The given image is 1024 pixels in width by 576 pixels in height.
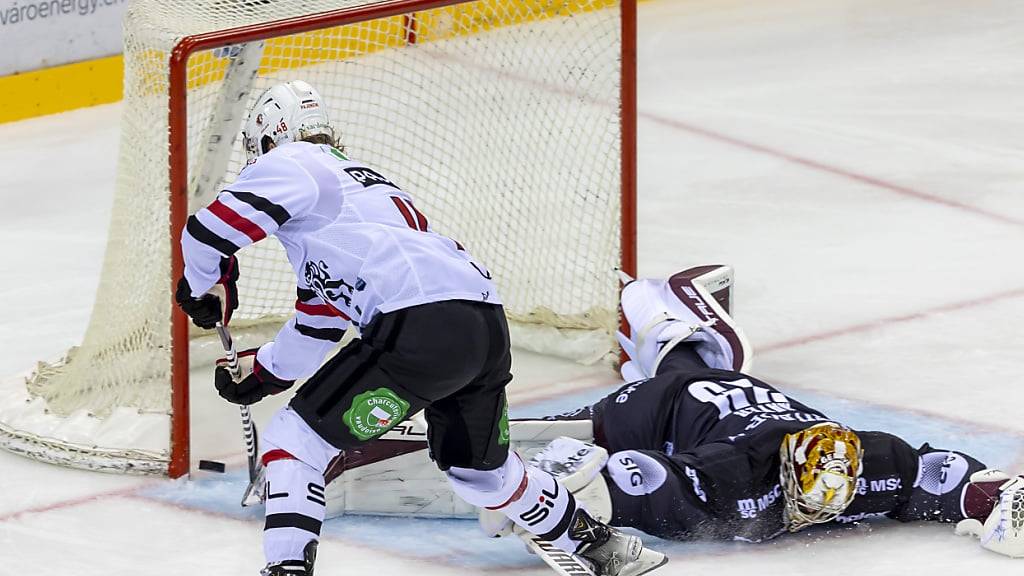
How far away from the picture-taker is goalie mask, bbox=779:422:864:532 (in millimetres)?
3738

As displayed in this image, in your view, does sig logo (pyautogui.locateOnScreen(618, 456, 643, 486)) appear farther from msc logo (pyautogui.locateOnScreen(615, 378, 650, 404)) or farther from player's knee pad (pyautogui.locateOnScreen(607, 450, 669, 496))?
msc logo (pyautogui.locateOnScreen(615, 378, 650, 404))

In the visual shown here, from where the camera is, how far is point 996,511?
12.8 ft

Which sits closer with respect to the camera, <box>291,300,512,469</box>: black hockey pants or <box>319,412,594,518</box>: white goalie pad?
<box>291,300,512,469</box>: black hockey pants

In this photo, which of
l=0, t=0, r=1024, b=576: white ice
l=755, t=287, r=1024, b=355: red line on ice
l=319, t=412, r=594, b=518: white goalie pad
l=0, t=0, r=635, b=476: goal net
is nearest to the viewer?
l=0, t=0, r=1024, b=576: white ice

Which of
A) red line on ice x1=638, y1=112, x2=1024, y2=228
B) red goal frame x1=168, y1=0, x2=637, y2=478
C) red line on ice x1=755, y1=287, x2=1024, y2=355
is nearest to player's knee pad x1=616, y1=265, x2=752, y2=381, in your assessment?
red line on ice x1=755, y1=287, x2=1024, y2=355

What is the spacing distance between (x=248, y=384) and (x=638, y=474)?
0.84 meters

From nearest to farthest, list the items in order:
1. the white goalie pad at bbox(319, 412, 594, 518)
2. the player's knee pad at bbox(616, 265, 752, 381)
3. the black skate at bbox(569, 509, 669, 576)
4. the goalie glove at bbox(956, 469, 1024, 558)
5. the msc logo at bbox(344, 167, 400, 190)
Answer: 1. the msc logo at bbox(344, 167, 400, 190)
2. the black skate at bbox(569, 509, 669, 576)
3. the goalie glove at bbox(956, 469, 1024, 558)
4. the white goalie pad at bbox(319, 412, 594, 518)
5. the player's knee pad at bbox(616, 265, 752, 381)

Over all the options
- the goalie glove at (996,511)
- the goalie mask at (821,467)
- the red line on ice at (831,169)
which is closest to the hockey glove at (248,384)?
the goalie mask at (821,467)

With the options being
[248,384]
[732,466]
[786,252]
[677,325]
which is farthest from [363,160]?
[732,466]

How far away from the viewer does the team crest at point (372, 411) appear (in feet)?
11.4

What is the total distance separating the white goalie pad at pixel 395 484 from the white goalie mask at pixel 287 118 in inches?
28.4

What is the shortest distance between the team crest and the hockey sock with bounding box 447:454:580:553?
18 cm

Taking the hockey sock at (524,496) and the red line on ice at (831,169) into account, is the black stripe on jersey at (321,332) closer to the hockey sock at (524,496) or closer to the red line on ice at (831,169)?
the hockey sock at (524,496)

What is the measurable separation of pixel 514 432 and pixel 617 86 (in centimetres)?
118
